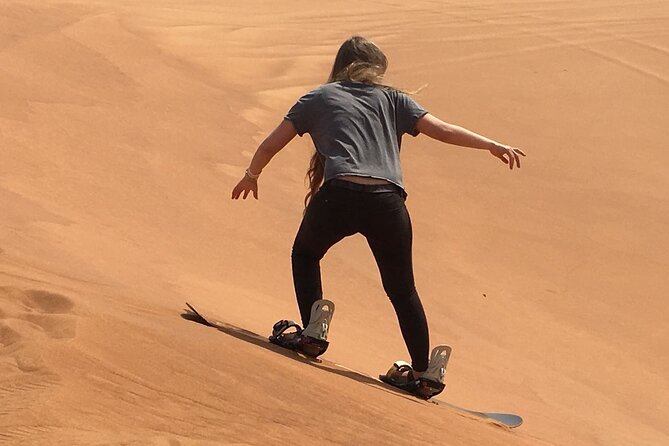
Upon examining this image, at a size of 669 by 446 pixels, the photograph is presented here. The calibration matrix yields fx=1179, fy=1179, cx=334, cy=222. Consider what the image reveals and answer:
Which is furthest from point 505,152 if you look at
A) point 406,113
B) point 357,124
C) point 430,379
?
point 430,379

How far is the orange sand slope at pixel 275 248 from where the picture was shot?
340cm

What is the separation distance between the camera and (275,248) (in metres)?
6.51

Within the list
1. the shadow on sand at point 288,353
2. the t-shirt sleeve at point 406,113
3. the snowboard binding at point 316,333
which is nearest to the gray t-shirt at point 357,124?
the t-shirt sleeve at point 406,113

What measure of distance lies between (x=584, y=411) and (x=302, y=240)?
5.60 feet

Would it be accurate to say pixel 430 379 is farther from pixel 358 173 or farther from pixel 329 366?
pixel 358 173

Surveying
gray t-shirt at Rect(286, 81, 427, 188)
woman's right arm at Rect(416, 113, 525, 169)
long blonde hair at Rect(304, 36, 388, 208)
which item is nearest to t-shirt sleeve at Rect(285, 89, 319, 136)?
gray t-shirt at Rect(286, 81, 427, 188)

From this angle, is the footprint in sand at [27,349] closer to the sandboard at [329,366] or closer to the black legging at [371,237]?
the sandboard at [329,366]

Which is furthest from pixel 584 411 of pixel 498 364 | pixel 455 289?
pixel 455 289

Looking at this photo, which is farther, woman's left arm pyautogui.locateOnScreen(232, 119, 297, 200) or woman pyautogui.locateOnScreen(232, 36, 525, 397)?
woman's left arm pyautogui.locateOnScreen(232, 119, 297, 200)

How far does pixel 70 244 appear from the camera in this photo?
5406 mm

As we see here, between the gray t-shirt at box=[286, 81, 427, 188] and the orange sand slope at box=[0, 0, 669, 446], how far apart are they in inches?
28.6

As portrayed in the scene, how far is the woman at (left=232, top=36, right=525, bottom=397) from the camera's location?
13.6ft

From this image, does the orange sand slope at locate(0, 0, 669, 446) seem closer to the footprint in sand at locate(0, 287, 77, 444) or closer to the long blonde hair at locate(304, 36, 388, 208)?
the footprint in sand at locate(0, 287, 77, 444)

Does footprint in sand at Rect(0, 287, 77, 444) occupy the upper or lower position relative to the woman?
lower
